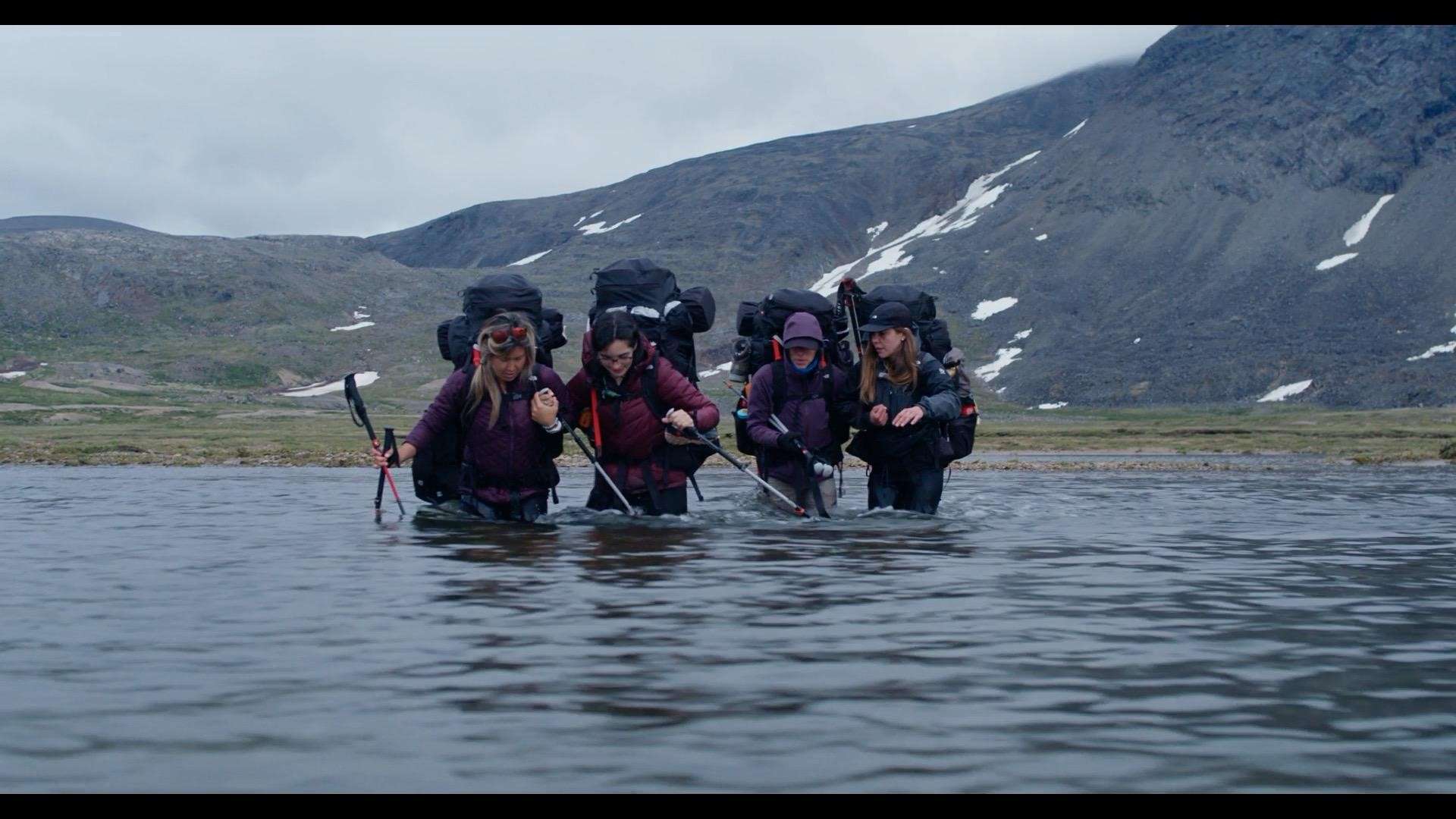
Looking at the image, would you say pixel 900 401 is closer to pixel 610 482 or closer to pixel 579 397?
pixel 610 482

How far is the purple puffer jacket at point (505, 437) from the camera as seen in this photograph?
14.0 meters

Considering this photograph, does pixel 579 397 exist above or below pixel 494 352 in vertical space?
below

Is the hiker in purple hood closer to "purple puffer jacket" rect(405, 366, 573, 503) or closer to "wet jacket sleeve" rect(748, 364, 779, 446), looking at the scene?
"wet jacket sleeve" rect(748, 364, 779, 446)

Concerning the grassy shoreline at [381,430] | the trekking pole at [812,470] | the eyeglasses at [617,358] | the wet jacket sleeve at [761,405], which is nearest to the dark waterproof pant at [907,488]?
the trekking pole at [812,470]

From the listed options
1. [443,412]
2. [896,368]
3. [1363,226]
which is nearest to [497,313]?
[443,412]

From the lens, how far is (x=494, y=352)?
13695mm

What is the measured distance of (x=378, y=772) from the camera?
5.31 metres

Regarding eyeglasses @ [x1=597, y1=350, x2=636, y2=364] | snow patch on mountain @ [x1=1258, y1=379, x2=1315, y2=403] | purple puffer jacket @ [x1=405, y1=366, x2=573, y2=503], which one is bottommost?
snow patch on mountain @ [x1=1258, y1=379, x2=1315, y2=403]

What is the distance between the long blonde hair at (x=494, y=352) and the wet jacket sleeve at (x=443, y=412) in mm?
167

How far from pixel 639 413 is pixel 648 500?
1065 mm

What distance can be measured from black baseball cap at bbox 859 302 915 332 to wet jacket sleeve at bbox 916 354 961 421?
57 cm

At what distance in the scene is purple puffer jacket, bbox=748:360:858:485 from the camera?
15.1 meters

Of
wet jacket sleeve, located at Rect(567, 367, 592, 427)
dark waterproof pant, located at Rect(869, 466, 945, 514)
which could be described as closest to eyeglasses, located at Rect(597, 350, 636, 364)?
wet jacket sleeve, located at Rect(567, 367, 592, 427)
